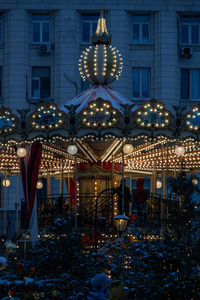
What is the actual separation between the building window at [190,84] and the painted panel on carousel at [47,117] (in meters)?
18.3

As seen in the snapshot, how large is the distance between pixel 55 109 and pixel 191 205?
7016mm

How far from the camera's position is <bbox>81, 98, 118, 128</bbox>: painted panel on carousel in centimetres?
1889

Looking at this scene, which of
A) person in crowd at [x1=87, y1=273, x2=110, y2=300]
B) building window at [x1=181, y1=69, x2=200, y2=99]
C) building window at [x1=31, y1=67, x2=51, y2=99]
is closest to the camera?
person in crowd at [x1=87, y1=273, x2=110, y2=300]

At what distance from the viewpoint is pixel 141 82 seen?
36469 millimetres

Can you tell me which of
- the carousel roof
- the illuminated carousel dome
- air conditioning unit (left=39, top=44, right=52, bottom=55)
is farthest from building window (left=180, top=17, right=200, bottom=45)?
the carousel roof

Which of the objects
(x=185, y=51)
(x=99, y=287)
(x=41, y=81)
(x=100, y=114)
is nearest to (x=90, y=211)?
(x=100, y=114)

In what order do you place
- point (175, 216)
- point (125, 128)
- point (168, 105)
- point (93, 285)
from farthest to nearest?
point (168, 105) < point (125, 128) < point (175, 216) < point (93, 285)

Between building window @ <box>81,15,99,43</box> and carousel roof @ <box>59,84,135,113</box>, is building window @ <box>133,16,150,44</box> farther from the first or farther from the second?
carousel roof @ <box>59,84,135,113</box>

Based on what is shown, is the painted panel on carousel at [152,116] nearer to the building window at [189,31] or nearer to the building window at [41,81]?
the building window at [41,81]

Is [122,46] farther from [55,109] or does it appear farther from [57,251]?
[57,251]

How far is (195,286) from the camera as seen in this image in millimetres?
12508

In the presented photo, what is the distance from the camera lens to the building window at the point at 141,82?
119 ft

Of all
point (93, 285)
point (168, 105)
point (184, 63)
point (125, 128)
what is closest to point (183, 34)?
point (184, 63)

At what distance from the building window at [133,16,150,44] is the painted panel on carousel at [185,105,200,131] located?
18.0 m
